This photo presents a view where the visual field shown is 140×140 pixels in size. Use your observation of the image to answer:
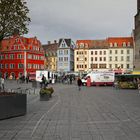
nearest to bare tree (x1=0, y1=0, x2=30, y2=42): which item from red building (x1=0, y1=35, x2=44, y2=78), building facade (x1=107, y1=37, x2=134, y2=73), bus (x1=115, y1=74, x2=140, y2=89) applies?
bus (x1=115, y1=74, x2=140, y2=89)

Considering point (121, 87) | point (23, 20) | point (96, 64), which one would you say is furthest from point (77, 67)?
point (23, 20)

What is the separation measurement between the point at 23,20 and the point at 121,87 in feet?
124

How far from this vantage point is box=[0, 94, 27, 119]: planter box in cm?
1309

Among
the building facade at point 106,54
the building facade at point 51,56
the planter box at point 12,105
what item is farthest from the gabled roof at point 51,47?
the planter box at point 12,105

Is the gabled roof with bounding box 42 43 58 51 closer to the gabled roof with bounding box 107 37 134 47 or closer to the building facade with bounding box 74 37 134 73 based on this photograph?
the building facade with bounding box 74 37 134 73

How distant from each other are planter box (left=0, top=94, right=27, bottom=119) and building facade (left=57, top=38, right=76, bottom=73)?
124 metres

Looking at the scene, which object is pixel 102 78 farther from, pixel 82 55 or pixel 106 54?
pixel 82 55

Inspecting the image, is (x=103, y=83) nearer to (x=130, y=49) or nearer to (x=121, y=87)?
(x=121, y=87)

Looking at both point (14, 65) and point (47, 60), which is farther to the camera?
point (47, 60)

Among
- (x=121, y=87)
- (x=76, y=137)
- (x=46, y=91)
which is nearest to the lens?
(x=76, y=137)

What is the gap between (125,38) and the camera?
12938 cm

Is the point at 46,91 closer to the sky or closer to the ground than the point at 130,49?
closer to the ground

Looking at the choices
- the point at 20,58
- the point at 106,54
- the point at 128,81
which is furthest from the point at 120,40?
the point at 128,81

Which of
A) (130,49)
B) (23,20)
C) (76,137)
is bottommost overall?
(76,137)
